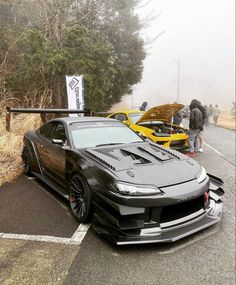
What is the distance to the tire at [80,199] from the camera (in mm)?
3527

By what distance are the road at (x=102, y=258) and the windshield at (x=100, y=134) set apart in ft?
3.69

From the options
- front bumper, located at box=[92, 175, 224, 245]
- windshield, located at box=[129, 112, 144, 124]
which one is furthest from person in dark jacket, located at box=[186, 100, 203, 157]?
front bumper, located at box=[92, 175, 224, 245]

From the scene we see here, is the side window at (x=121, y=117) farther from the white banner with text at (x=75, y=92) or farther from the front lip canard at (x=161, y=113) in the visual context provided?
the white banner with text at (x=75, y=92)

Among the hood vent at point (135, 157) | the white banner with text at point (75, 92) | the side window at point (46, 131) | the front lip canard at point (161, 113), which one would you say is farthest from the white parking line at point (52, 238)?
the white banner with text at point (75, 92)

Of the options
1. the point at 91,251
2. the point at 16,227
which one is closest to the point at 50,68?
the point at 16,227

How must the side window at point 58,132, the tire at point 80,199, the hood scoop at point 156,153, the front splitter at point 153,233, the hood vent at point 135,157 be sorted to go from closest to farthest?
1. the front splitter at point 153,233
2. the tire at point 80,199
3. the hood vent at point 135,157
4. the hood scoop at point 156,153
5. the side window at point 58,132

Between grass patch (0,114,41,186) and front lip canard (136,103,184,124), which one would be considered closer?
grass patch (0,114,41,186)

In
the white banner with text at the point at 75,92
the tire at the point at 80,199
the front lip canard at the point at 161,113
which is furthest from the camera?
the white banner with text at the point at 75,92

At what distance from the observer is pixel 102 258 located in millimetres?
3018

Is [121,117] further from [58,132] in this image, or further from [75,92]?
[58,132]

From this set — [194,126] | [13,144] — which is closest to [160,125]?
[194,126]

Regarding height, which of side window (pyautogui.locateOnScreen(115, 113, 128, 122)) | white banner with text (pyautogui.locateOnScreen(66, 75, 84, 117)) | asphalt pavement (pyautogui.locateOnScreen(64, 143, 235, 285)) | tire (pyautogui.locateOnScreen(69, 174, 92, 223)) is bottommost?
asphalt pavement (pyautogui.locateOnScreen(64, 143, 235, 285))

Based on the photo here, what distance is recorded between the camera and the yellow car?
7.61 meters

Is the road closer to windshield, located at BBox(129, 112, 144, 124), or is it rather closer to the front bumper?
the front bumper
